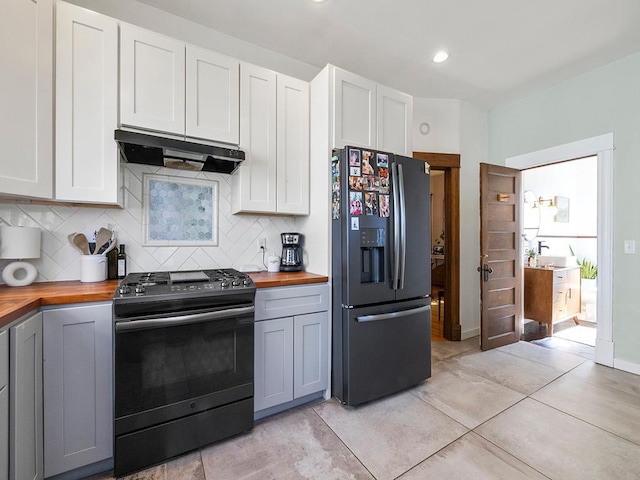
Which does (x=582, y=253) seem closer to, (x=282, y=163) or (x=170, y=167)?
(x=282, y=163)

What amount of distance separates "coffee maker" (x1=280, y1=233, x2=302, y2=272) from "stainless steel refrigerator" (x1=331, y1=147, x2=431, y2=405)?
41 cm

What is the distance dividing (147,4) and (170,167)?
48.0 inches

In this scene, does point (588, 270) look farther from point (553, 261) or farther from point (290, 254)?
point (290, 254)

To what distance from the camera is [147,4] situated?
215 cm

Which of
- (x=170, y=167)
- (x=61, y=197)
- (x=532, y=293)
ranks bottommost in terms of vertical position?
(x=532, y=293)

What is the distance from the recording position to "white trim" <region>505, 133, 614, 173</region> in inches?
115

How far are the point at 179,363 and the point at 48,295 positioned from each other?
700mm

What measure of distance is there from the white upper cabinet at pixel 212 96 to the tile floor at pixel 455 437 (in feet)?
6.62

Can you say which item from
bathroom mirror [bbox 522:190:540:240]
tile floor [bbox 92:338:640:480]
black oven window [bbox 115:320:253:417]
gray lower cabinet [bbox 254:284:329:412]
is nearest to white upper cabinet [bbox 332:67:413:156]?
gray lower cabinet [bbox 254:284:329:412]

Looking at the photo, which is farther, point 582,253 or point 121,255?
point 582,253

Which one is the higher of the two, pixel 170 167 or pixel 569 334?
pixel 170 167

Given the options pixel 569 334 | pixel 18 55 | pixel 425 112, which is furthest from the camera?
pixel 569 334

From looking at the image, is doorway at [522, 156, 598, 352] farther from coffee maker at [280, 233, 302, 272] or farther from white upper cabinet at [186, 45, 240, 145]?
white upper cabinet at [186, 45, 240, 145]

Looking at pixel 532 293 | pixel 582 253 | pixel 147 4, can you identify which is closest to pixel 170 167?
pixel 147 4
